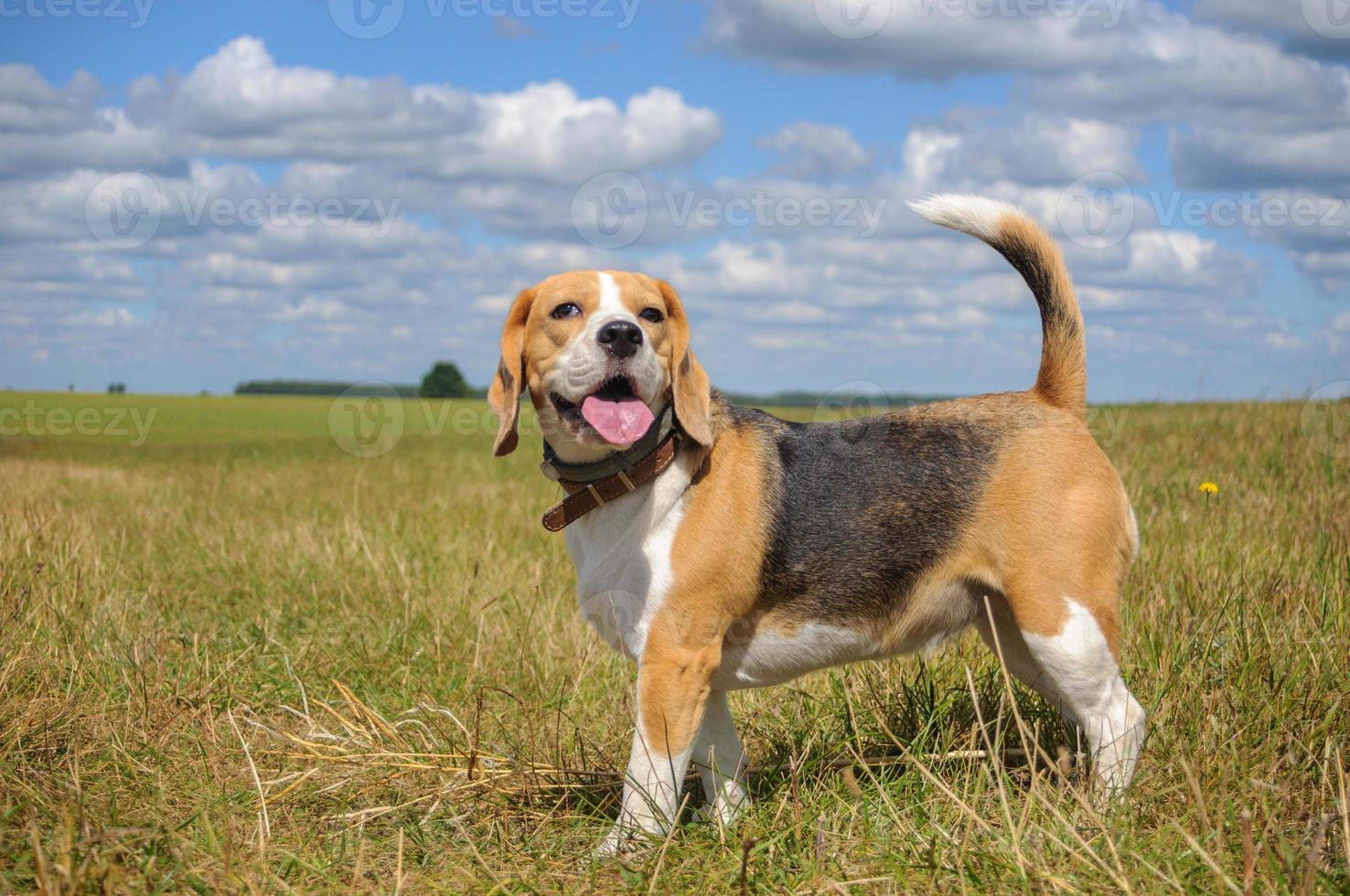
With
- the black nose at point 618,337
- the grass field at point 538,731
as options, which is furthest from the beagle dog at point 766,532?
the grass field at point 538,731

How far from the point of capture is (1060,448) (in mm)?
4160

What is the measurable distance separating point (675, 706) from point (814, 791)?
0.70 m

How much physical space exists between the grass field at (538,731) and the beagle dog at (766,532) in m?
0.37

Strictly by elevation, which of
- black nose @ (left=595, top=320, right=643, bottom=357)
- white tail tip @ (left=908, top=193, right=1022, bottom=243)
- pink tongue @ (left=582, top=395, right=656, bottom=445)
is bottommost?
pink tongue @ (left=582, top=395, right=656, bottom=445)

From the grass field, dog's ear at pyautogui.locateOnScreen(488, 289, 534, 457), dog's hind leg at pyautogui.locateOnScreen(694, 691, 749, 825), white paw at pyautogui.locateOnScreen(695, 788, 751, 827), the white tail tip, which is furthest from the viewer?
the white tail tip

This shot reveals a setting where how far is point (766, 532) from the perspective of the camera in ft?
13.4

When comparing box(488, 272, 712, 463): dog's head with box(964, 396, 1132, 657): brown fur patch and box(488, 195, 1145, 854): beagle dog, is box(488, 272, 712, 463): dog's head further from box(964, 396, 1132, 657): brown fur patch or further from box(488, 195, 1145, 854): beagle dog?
box(964, 396, 1132, 657): brown fur patch

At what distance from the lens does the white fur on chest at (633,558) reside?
12.9ft

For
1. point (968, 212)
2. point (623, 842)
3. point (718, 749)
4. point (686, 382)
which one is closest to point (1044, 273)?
point (968, 212)

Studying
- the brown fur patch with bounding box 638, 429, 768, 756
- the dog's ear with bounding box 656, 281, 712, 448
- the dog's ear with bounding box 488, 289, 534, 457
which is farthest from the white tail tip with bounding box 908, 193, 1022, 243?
the dog's ear with bounding box 488, 289, 534, 457

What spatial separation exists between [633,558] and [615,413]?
55 cm

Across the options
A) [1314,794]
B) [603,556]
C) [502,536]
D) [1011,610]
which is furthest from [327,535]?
[1314,794]

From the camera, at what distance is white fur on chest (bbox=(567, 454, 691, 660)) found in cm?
393

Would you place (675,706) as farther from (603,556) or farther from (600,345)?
(600,345)
